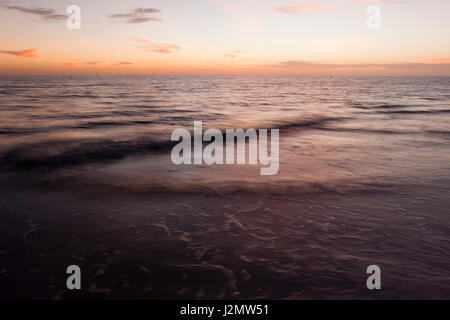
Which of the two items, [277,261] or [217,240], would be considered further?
[217,240]

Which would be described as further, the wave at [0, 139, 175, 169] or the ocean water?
the wave at [0, 139, 175, 169]

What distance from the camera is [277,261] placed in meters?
5.80

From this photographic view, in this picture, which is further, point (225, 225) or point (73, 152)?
point (73, 152)

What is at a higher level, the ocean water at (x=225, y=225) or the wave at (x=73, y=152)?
the wave at (x=73, y=152)

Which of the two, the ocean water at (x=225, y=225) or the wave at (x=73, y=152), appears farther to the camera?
the wave at (x=73, y=152)

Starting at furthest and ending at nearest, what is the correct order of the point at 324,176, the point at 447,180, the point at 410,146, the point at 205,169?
1. the point at 410,146
2. the point at 205,169
3. the point at 324,176
4. the point at 447,180

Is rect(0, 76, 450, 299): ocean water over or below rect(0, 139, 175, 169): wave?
below

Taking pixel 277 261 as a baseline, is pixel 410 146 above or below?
above

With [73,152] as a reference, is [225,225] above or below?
below
